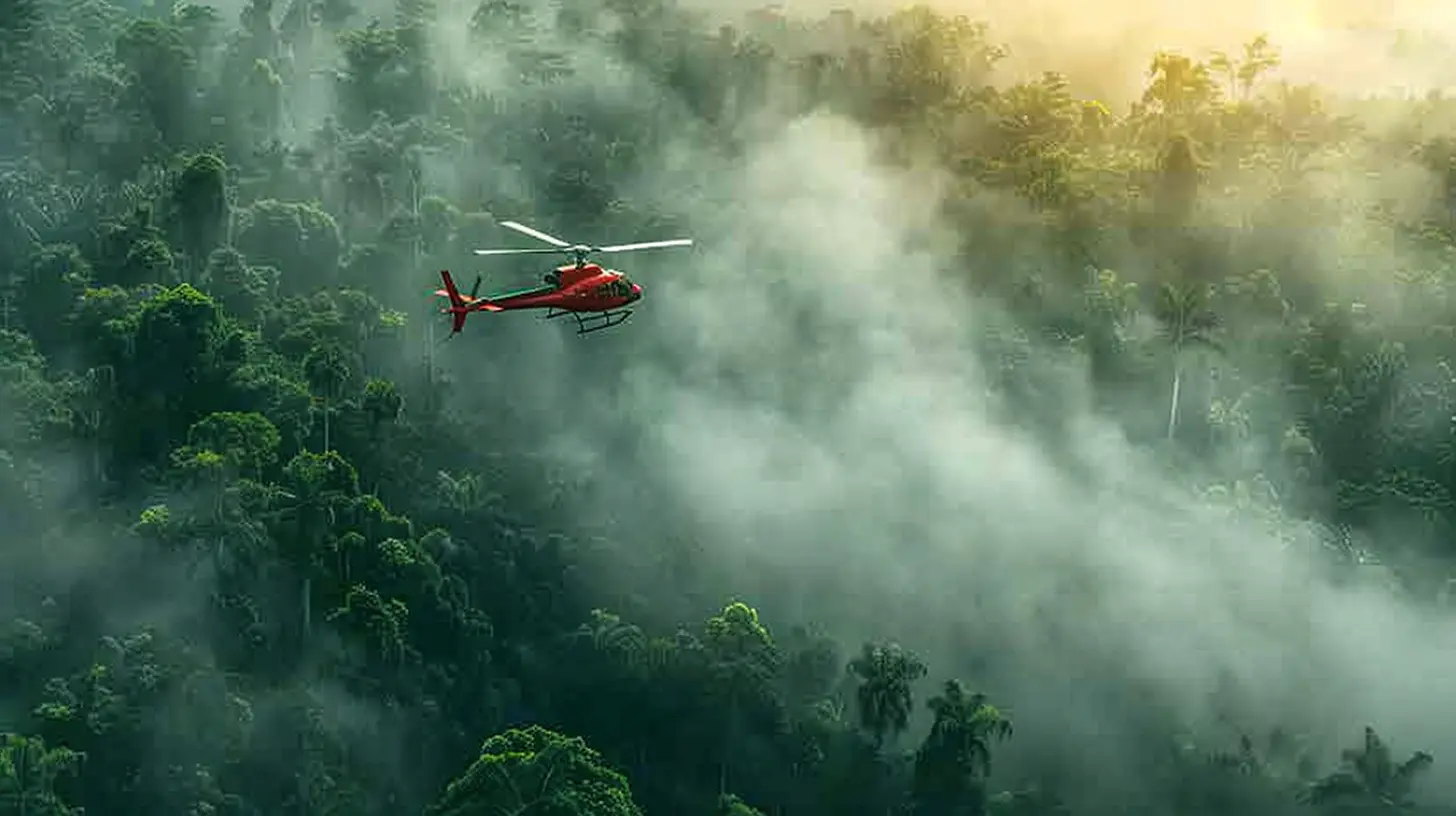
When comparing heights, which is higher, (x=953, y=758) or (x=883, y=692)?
(x=883, y=692)

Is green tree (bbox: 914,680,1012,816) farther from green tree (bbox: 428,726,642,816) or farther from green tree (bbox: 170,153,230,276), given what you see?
green tree (bbox: 170,153,230,276)

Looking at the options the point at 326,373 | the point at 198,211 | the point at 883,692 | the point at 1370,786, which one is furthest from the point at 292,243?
the point at 1370,786

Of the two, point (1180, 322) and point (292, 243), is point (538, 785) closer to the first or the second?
point (292, 243)

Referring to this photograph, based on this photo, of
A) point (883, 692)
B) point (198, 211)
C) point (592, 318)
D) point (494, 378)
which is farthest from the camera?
point (494, 378)

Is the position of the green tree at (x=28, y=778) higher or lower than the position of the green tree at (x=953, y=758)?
lower

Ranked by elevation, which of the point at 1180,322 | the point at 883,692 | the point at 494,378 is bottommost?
the point at 883,692

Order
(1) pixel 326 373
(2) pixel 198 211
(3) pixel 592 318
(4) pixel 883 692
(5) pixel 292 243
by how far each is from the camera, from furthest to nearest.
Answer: (5) pixel 292 243, (2) pixel 198 211, (1) pixel 326 373, (4) pixel 883 692, (3) pixel 592 318

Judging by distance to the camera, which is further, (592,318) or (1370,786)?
(1370,786)

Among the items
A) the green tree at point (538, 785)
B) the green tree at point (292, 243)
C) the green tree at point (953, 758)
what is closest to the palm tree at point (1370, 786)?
the green tree at point (953, 758)

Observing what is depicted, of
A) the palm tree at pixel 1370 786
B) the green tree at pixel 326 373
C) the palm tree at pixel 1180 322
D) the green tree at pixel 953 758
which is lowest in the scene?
the green tree at pixel 953 758

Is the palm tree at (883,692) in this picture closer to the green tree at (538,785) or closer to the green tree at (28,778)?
the green tree at (538,785)
